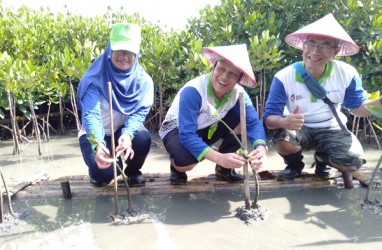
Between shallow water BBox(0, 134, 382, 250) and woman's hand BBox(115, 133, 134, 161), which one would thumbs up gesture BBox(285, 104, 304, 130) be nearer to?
shallow water BBox(0, 134, 382, 250)

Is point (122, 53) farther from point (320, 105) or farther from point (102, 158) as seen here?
point (320, 105)

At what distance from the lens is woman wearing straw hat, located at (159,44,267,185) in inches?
102

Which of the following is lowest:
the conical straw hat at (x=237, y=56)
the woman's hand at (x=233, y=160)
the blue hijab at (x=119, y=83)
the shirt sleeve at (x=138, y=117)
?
the woman's hand at (x=233, y=160)

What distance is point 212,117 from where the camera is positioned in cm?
288

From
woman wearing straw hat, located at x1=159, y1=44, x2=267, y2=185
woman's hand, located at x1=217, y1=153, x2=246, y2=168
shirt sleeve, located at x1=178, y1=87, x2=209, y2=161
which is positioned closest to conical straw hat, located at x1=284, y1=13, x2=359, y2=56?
woman wearing straw hat, located at x1=159, y1=44, x2=267, y2=185

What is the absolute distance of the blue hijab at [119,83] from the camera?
113 inches

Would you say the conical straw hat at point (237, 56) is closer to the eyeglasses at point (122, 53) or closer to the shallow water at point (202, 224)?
the eyeglasses at point (122, 53)

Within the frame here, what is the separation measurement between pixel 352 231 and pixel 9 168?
358 centimetres

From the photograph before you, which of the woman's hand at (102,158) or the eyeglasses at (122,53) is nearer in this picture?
the woman's hand at (102,158)

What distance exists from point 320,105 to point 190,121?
45.0 inches

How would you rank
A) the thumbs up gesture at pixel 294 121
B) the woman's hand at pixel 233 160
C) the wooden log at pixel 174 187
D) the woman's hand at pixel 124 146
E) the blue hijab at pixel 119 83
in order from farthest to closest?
the wooden log at pixel 174 187 < the blue hijab at pixel 119 83 < the thumbs up gesture at pixel 294 121 < the woman's hand at pixel 124 146 < the woman's hand at pixel 233 160

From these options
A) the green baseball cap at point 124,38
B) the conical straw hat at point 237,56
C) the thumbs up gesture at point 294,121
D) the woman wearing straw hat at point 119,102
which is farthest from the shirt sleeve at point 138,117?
the thumbs up gesture at point 294,121

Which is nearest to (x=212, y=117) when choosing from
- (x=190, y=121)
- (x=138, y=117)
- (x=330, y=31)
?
(x=190, y=121)

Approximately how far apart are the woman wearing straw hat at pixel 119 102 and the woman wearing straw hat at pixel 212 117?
0.27 metres
